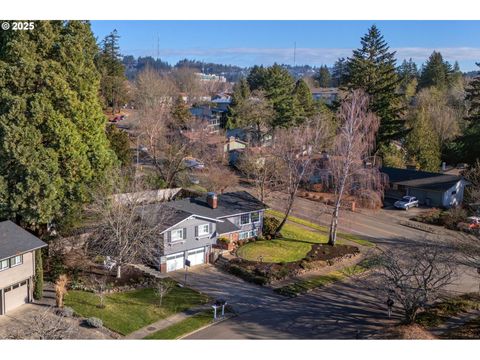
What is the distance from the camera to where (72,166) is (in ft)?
113

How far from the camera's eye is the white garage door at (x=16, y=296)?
2828 centimetres

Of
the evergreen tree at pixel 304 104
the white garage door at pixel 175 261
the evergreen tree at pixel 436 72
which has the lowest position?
the white garage door at pixel 175 261

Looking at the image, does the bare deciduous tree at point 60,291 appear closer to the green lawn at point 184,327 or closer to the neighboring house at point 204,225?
the green lawn at point 184,327

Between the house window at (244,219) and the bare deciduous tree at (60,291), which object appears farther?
the house window at (244,219)

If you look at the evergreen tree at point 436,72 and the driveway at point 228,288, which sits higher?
the evergreen tree at point 436,72

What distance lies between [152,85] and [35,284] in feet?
221

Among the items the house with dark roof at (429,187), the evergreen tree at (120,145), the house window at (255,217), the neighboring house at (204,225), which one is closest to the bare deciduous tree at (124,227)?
the neighboring house at (204,225)

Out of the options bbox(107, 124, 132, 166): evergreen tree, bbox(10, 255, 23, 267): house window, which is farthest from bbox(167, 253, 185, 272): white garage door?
bbox(107, 124, 132, 166): evergreen tree

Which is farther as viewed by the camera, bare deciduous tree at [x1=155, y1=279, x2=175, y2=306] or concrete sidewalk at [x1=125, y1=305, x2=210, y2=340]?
bare deciduous tree at [x1=155, y1=279, x2=175, y2=306]

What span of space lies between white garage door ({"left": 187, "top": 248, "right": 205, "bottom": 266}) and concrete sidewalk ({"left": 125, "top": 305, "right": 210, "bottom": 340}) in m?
7.06

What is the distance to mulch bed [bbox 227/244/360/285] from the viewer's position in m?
35.3

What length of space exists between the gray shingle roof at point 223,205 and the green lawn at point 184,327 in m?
10.2

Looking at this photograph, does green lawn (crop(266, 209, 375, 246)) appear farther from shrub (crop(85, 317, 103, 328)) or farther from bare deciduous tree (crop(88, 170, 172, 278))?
shrub (crop(85, 317, 103, 328))

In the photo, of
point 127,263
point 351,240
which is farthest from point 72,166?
point 351,240
